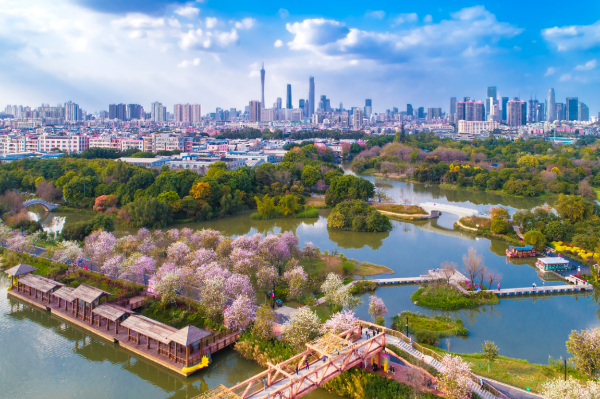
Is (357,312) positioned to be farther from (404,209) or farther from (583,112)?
(583,112)

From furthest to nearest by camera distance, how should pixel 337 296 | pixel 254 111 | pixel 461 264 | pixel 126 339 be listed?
pixel 254 111, pixel 461 264, pixel 337 296, pixel 126 339

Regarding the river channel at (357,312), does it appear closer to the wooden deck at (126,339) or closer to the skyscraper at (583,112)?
the wooden deck at (126,339)

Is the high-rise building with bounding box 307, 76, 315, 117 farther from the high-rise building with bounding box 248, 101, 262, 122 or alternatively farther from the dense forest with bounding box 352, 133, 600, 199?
the dense forest with bounding box 352, 133, 600, 199

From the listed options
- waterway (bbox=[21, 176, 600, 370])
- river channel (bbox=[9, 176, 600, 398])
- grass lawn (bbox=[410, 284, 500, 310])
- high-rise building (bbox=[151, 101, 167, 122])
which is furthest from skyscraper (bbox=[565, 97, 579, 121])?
grass lawn (bbox=[410, 284, 500, 310])

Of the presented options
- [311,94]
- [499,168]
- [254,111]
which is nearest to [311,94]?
[311,94]

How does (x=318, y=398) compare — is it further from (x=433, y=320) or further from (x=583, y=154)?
(x=583, y=154)

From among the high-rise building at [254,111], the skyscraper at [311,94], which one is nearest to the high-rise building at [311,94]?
the skyscraper at [311,94]
